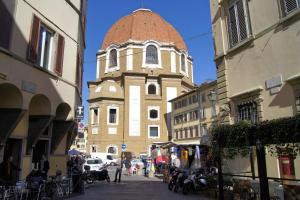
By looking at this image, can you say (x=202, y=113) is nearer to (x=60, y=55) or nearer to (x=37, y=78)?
(x=60, y=55)

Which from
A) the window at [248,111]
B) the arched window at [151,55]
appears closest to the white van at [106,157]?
the arched window at [151,55]

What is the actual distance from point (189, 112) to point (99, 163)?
63.6 feet

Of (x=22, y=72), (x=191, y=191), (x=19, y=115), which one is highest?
(x=22, y=72)

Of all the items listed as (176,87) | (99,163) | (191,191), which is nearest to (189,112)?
(176,87)

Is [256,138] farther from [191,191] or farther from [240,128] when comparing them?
[191,191]

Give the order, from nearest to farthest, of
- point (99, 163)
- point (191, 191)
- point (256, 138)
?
point (256, 138), point (191, 191), point (99, 163)

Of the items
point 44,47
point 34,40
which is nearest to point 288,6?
point 34,40

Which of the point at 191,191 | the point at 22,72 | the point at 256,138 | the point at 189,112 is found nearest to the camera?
the point at 256,138

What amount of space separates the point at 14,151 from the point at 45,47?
4358 mm

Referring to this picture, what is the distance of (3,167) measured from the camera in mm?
9562

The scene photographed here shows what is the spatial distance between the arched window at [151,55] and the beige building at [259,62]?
39.0 metres

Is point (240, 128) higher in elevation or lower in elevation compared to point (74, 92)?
lower

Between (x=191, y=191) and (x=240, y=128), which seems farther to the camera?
(x=191, y=191)

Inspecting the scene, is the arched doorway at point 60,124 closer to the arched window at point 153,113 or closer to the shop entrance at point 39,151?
the shop entrance at point 39,151
